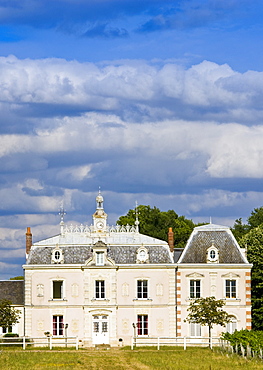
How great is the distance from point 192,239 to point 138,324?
8.19m

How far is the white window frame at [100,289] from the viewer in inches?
2707

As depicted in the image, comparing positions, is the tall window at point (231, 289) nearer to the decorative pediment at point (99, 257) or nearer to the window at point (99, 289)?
the decorative pediment at point (99, 257)

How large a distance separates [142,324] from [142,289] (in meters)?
2.80

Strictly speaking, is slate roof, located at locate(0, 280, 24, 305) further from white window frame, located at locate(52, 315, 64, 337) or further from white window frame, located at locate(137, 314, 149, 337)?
white window frame, located at locate(137, 314, 149, 337)

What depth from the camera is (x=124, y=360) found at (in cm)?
5212

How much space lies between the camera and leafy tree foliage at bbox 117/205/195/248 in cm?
10144

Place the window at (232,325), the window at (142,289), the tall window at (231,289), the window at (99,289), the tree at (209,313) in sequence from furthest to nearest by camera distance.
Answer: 1. the window at (142,289)
2. the window at (99,289)
3. the tall window at (231,289)
4. the window at (232,325)
5. the tree at (209,313)

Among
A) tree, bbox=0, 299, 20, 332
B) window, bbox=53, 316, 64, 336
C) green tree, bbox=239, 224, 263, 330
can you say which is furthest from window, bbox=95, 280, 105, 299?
green tree, bbox=239, 224, 263, 330

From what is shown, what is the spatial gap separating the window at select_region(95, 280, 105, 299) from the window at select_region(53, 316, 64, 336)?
3.48 metres

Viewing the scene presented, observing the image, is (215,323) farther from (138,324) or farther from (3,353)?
(3,353)

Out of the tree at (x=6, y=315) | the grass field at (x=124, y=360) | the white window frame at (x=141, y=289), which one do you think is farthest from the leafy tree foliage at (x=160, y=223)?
the grass field at (x=124, y=360)

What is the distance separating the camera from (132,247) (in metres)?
69.8

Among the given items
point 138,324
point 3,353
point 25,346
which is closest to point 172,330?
point 138,324

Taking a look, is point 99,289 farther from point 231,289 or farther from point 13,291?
point 231,289
